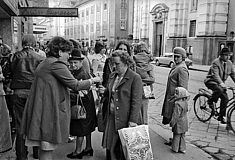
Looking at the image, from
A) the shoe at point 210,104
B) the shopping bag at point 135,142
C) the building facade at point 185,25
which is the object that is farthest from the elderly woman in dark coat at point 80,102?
the building facade at point 185,25

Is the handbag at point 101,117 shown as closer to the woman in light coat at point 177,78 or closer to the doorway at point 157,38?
the woman in light coat at point 177,78

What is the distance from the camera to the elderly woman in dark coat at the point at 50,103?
10.1 ft

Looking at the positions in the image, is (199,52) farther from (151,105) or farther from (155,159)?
(155,159)

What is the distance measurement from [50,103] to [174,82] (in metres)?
2.67

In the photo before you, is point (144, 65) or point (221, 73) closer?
point (144, 65)

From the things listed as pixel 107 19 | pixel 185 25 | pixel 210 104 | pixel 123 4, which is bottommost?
pixel 210 104

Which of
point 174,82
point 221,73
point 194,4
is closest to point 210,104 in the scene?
point 221,73

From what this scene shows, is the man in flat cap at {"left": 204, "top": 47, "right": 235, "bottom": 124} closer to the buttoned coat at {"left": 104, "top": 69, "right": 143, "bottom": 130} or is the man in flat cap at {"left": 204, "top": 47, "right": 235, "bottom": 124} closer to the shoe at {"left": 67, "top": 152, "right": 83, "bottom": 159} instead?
the buttoned coat at {"left": 104, "top": 69, "right": 143, "bottom": 130}

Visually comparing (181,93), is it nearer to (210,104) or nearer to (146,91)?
(146,91)

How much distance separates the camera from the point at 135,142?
3.57 m

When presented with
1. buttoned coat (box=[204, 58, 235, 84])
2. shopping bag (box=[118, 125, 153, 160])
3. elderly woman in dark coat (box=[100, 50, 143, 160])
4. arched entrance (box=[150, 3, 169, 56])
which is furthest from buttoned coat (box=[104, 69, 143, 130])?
arched entrance (box=[150, 3, 169, 56])

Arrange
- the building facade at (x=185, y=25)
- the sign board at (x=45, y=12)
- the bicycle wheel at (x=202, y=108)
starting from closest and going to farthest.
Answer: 1. the bicycle wheel at (x=202, y=108)
2. the sign board at (x=45, y=12)
3. the building facade at (x=185, y=25)

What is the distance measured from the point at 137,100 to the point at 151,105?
5.42m

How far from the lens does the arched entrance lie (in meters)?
33.8
